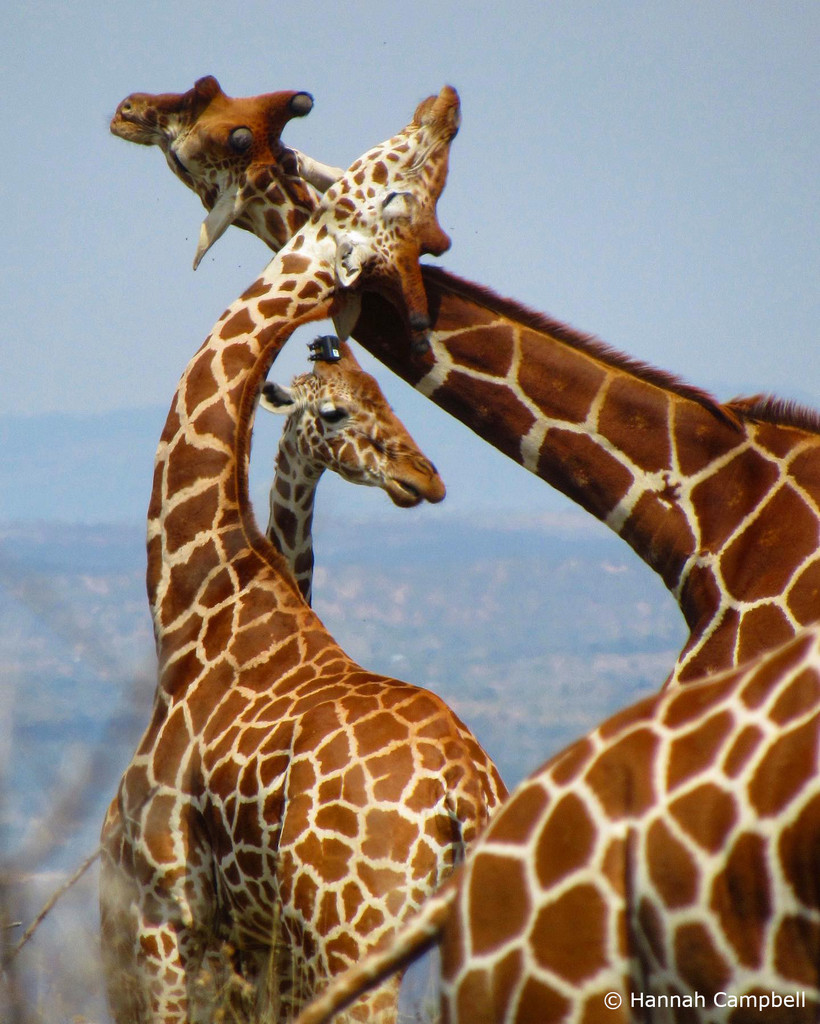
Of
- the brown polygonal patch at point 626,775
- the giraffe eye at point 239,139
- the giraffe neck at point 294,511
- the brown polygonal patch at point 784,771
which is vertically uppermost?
the giraffe eye at point 239,139

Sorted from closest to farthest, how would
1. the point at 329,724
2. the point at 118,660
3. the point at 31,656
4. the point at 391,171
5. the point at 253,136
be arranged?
the point at 118,660
the point at 31,656
the point at 329,724
the point at 391,171
the point at 253,136

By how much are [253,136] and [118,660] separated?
4093 millimetres

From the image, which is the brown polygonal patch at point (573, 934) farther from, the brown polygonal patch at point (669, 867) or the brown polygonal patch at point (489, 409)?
the brown polygonal patch at point (489, 409)

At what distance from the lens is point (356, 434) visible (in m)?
7.10

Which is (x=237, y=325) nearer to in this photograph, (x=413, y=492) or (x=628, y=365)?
(x=413, y=492)

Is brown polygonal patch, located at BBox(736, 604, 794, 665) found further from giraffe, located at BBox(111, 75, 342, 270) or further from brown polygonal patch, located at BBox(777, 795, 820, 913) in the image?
giraffe, located at BBox(111, 75, 342, 270)

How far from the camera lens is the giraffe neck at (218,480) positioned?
606 cm

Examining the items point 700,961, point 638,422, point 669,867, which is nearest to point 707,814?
point 669,867

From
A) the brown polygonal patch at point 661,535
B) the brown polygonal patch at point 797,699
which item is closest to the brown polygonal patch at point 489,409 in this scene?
the brown polygonal patch at point 661,535

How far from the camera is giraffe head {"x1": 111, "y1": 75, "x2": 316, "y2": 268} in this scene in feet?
23.3

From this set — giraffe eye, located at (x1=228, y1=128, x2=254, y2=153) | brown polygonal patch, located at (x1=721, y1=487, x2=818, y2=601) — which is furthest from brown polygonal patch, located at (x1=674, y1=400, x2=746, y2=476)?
giraffe eye, located at (x1=228, y1=128, x2=254, y2=153)

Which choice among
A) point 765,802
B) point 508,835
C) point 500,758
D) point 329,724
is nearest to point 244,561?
point 329,724

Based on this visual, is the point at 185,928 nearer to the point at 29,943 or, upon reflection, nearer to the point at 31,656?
the point at 29,943

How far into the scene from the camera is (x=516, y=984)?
2.39m
